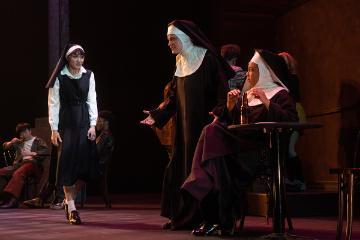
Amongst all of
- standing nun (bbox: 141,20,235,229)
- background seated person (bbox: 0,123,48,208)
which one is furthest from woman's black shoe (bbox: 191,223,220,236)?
background seated person (bbox: 0,123,48,208)

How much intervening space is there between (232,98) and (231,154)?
372mm

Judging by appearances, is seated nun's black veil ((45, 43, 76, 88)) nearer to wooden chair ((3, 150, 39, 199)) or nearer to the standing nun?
the standing nun

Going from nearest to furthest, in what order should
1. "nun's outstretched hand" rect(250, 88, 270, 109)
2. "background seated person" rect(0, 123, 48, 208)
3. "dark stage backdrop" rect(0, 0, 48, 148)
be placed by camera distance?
"nun's outstretched hand" rect(250, 88, 270, 109) → "background seated person" rect(0, 123, 48, 208) → "dark stage backdrop" rect(0, 0, 48, 148)

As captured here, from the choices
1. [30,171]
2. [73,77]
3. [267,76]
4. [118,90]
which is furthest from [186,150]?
[118,90]

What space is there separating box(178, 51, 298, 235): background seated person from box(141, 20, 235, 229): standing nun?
0.85 ft

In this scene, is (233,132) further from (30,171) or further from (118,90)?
(118,90)

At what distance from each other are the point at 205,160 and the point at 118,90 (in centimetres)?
688

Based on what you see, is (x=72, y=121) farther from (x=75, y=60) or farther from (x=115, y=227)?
(x=115, y=227)

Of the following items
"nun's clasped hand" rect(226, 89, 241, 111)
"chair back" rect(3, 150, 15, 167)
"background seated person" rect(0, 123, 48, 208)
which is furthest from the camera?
"chair back" rect(3, 150, 15, 167)

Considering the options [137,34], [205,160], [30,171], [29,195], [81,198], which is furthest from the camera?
[137,34]

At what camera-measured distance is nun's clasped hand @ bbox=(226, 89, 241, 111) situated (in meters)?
4.48

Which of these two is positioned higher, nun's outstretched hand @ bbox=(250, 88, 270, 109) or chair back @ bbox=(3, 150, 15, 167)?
nun's outstretched hand @ bbox=(250, 88, 270, 109)

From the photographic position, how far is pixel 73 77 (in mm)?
5699

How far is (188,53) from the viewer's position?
4.91 m
